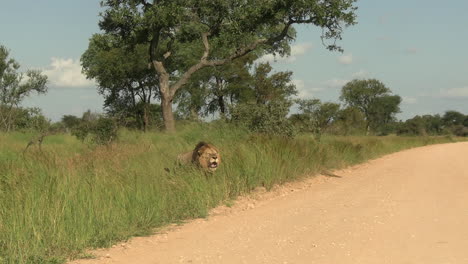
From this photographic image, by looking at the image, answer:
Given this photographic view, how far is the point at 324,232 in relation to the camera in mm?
5754

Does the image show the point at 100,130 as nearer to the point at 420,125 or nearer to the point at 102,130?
the point at 102,130

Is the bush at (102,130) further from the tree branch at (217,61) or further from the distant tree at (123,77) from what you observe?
the distant tree at (123,77)

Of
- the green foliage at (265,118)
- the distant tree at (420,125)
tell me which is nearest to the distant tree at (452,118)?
the distant tree at (420,125)

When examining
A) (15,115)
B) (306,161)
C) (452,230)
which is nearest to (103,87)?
(15,115)

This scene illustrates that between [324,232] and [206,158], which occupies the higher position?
[206,158]

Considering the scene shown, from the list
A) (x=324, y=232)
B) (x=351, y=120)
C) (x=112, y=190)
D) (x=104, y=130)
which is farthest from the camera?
(x=351, y=120)

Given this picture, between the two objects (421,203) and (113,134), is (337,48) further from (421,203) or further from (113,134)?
(421,203)

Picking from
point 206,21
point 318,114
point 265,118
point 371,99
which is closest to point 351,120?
point 318,114

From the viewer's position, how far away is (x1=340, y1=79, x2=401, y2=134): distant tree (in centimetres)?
8659

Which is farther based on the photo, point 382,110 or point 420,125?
point 382,110

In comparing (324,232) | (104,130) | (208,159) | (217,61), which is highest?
(217,61)

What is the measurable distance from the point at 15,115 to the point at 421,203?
29.2 meters

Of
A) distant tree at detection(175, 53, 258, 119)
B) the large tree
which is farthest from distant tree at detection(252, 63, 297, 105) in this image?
the large tree

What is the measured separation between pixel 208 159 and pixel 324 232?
3.17 m
